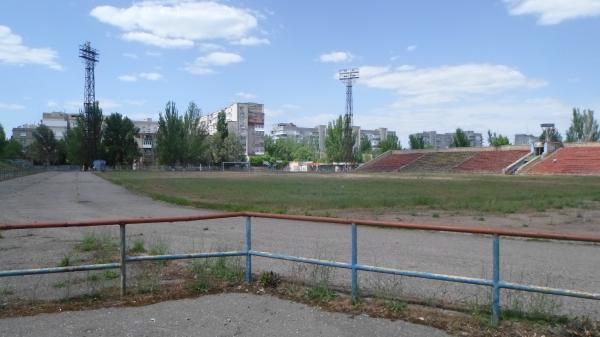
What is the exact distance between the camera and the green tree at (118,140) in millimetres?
116188

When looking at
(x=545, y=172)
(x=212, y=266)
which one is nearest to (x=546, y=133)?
(x=545, y=172)

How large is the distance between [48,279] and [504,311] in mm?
6539

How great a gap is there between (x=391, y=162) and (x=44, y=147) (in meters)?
97.6

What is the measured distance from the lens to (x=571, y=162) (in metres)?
75.3

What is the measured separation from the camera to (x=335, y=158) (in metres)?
134

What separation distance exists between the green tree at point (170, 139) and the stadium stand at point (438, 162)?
52910 millimetres

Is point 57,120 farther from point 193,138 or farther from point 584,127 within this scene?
point 584,127

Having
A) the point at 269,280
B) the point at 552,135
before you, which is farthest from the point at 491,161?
the point at 269,280

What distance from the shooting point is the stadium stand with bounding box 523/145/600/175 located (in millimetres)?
70450

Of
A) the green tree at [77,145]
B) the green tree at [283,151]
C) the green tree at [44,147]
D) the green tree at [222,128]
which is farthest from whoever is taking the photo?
the green tree at [283,151]

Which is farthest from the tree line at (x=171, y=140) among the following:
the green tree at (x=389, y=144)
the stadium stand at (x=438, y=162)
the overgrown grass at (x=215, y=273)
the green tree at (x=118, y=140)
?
the overgrown grass at (x=215, y=273)

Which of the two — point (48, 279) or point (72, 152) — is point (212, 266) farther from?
point (72, 152)

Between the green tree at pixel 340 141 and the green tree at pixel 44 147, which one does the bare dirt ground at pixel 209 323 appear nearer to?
the green tree at pixel 340 141

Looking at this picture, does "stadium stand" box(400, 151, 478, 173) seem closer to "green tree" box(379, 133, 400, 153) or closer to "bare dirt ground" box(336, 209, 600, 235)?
"green tree" box(379, 133, 400, 153)
